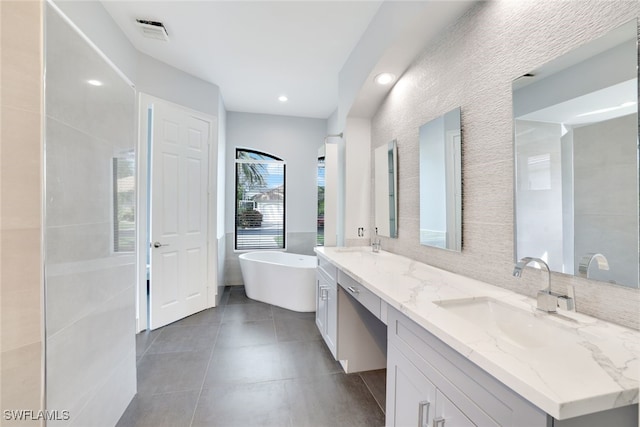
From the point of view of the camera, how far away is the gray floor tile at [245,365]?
6.60 ft

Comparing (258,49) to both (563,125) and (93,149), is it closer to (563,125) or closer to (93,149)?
(93,149)

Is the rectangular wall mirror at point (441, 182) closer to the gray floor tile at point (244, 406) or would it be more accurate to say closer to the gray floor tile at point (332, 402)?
the gray floor tile at point (332, 402)

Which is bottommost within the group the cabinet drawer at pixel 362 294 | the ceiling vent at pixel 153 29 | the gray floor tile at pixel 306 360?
the gray floor tile at pixel 306 360

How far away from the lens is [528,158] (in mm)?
1174

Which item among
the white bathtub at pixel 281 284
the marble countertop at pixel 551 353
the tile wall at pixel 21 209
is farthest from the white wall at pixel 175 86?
the marble countertop at pixel 551 353

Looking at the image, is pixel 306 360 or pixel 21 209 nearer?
pixel 21 209

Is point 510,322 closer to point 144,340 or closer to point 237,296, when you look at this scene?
point 144,340

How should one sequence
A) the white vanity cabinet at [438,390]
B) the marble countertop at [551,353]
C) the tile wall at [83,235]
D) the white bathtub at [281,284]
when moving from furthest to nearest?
Result: 1. the white bathtub at [281,284]
2. the tile wall at [83,235]
3. the white vanity cabinet at [438,390]
4. the marble countertop at [551,353]

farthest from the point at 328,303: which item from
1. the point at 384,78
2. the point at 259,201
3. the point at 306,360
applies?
the point at 259,201

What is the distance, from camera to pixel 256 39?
2.48 metres

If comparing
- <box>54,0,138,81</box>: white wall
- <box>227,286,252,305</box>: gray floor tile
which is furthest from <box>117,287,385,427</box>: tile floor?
<box>54,0,138,81</box>: white wall

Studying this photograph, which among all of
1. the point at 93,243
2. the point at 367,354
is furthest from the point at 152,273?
the point at 367,354

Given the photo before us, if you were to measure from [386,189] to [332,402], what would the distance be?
5.62 feet

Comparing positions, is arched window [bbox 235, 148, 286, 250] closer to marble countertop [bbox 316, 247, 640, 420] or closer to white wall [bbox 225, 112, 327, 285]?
white wall [bbox 225, 112, 327, 285]
